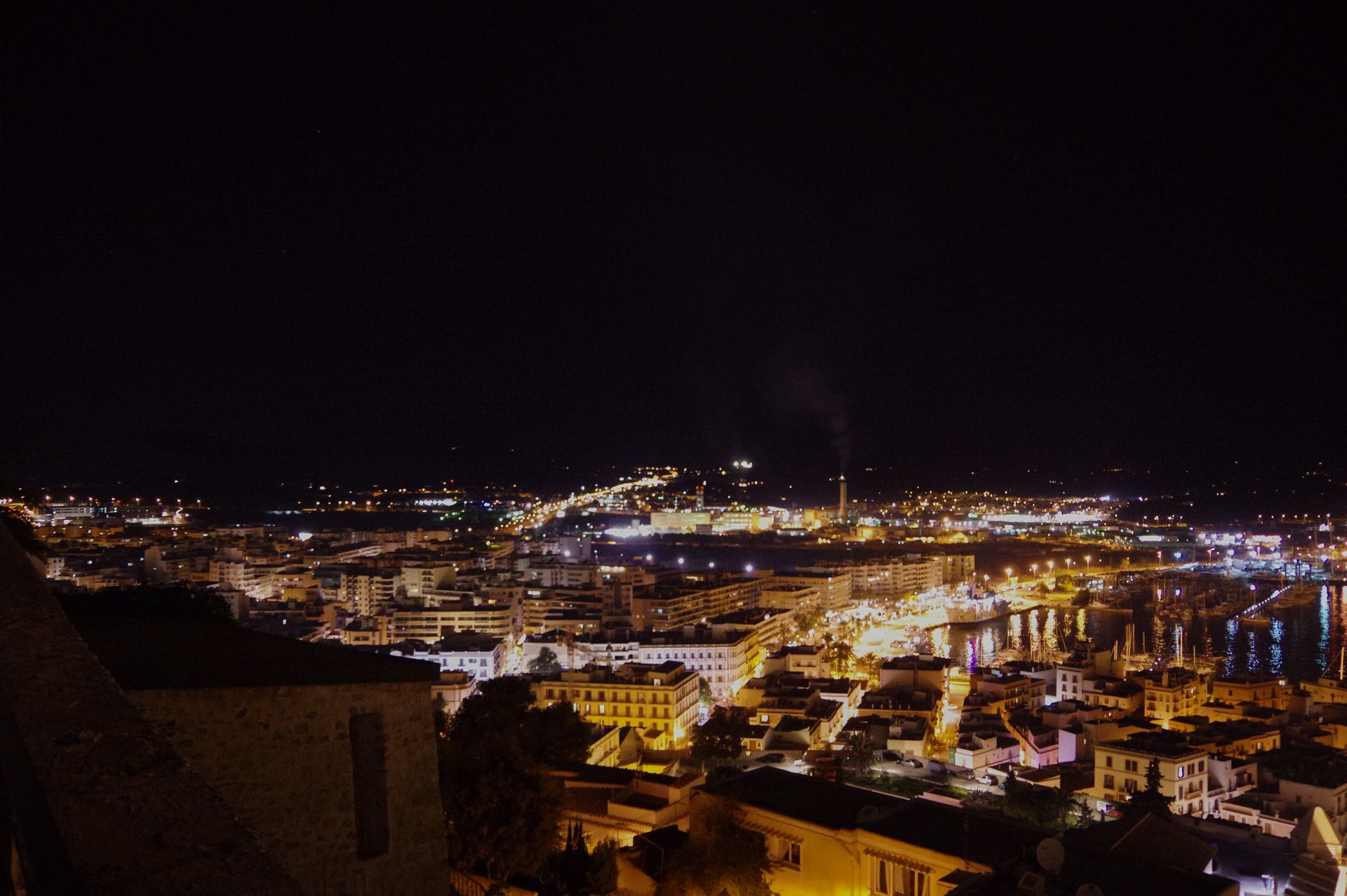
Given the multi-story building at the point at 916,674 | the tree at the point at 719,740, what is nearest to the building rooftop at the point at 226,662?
the tree at the point at 719,740

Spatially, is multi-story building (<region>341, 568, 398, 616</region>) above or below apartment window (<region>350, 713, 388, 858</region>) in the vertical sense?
below

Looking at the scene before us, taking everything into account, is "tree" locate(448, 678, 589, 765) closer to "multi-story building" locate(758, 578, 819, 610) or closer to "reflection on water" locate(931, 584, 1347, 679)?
"reflection on water" locate(931, 584, 1347, 679)

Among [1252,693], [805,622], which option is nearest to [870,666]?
[805,622]

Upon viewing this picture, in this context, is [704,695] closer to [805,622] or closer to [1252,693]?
[805,622]

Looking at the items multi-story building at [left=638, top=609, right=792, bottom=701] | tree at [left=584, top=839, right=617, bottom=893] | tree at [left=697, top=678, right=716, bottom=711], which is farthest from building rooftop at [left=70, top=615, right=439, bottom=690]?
multi-story building at [left=638, top=609, right=792, bottom=701]

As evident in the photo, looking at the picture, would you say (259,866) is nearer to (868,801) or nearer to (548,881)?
(548,881)

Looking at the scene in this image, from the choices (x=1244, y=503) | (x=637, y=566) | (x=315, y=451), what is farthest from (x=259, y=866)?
(x=1244, y=503)
